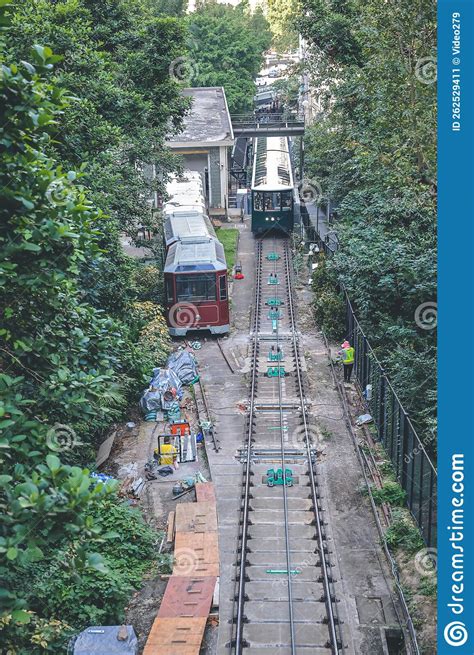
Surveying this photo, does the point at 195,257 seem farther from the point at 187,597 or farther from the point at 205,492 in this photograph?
the point at 187,597

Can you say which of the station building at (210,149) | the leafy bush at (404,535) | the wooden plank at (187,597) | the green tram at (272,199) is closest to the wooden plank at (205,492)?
the wooden plank at (187,597)

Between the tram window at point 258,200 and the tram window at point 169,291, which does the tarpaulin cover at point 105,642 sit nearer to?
the tram window at point 169,291

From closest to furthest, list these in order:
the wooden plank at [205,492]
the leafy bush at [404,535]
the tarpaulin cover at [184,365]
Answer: the leafy bush at [404,535]
the wooden plank at [205,492]
the tarpaulin cover at [184,365]

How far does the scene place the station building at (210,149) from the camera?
4141cm

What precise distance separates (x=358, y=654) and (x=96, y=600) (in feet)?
14.1

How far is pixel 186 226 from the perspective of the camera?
27.8m

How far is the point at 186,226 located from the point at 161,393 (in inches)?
330

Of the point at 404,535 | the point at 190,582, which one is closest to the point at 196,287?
the point at 404,535

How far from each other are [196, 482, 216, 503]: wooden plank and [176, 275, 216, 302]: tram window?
374 inches

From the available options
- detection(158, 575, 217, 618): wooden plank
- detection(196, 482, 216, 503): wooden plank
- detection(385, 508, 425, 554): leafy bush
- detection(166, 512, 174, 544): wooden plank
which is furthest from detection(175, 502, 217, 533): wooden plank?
detection(385, 508, 425, 554): leafy bush

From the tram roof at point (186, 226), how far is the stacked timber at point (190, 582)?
11.9m

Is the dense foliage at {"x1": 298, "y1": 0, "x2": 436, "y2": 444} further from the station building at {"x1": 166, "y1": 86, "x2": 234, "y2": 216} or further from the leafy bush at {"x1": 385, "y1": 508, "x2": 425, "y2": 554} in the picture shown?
the station building at {"x1": 166, "y1": 86, "x2": 234, "y2": 216}

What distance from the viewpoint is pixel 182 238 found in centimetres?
2664

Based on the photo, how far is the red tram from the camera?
83.1 ft
